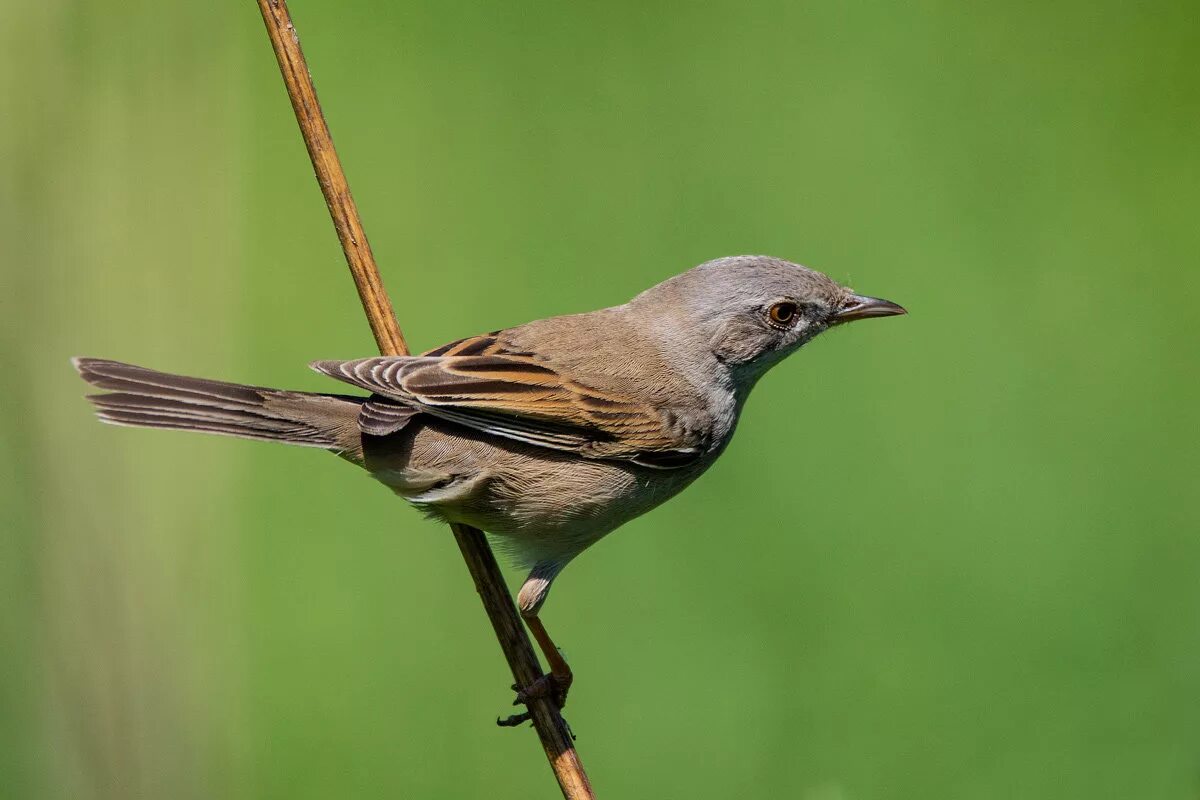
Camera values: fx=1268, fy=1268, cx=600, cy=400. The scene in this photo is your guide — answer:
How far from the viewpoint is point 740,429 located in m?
5.88

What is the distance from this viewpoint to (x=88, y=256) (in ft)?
15.8

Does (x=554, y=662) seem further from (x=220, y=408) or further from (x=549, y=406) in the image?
(x=220, y=408)

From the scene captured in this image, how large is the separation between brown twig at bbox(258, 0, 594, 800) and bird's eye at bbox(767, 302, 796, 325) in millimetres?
1358

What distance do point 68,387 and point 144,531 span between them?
536 mm

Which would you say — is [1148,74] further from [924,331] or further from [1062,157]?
[924,331]

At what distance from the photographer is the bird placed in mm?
3875

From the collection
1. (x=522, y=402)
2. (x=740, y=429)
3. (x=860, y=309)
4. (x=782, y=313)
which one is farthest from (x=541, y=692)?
(x=740, y=429)

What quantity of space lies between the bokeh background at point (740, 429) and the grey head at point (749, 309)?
117 centimetres

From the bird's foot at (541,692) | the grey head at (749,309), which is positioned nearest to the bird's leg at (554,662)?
the bird's foot at (541,692)

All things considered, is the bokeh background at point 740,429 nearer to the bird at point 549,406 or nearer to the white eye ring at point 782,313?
the bird at point 549,406

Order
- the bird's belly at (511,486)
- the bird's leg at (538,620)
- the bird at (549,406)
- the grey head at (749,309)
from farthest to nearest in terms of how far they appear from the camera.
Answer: the grey head at (749,309), the bird's leg at (538,620), the bird's belly at (511,486), the bird at (549,406)

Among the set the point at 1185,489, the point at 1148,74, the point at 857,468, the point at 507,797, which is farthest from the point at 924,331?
the point at 507,797

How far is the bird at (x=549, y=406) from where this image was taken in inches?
153

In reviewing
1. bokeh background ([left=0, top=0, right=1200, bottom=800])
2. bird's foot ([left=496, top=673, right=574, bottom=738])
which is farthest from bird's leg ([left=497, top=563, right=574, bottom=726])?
bokeh background ([left=0, top=0, right=1200, bottom=800])
